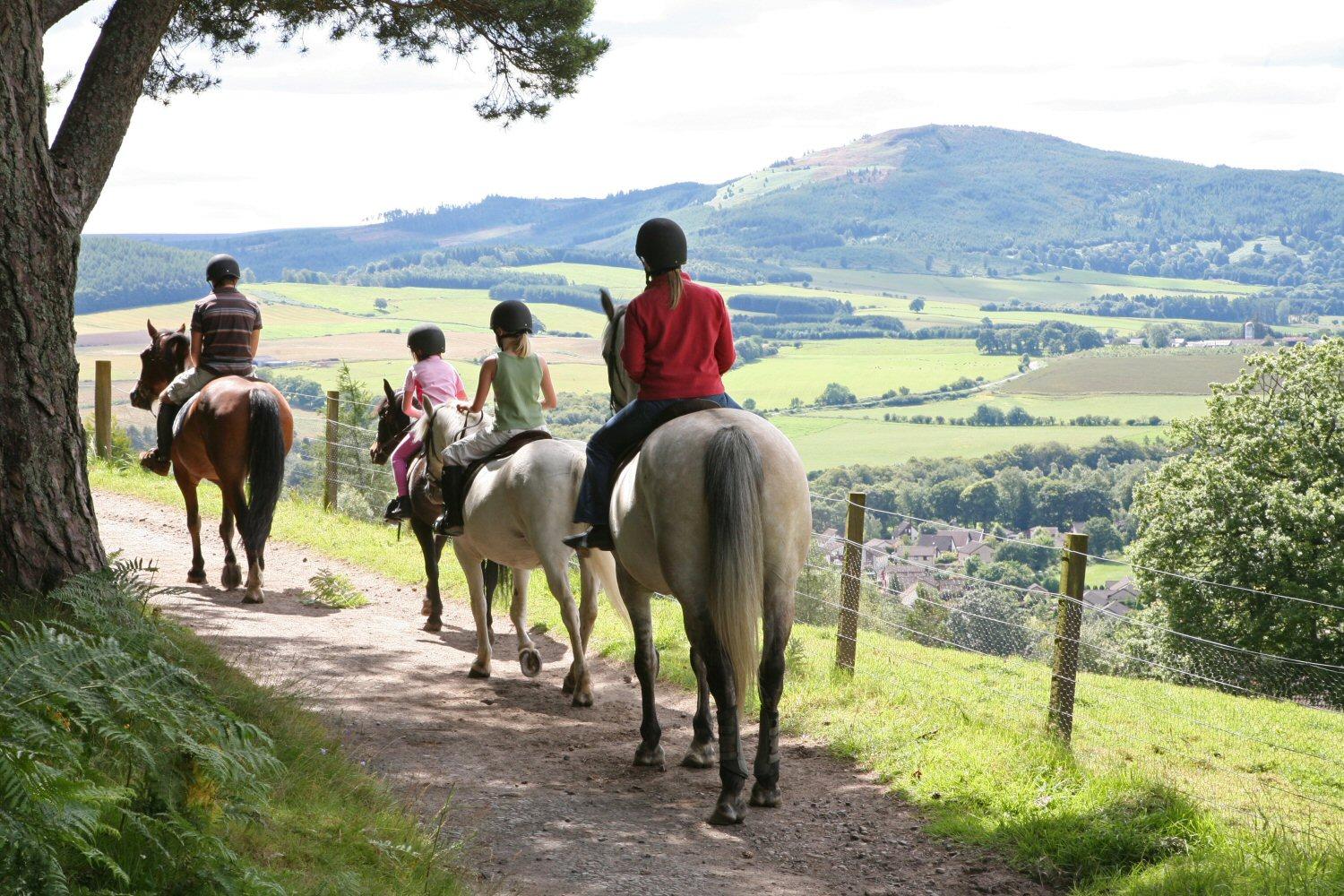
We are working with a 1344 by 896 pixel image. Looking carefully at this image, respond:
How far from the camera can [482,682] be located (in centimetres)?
805

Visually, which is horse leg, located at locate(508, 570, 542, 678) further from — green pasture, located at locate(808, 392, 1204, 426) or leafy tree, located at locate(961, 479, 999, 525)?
green pasture, located at locate(808, 392, 1204, 426)

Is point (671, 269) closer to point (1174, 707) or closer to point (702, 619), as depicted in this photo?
point (702, 619)

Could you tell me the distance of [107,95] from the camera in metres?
6.25

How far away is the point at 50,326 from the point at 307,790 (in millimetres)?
2519

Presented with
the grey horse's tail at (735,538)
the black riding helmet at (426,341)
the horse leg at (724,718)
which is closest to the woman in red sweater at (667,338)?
the grey horse's tail at (735,538)

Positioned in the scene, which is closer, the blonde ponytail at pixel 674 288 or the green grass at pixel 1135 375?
the blonde ponytail at pixel 674 288

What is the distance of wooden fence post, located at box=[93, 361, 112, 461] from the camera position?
1750 centimetres

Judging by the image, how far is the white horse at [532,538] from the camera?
7410 mm

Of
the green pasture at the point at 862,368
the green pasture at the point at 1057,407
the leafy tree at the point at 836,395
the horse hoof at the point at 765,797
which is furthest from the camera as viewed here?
the green pasture at the point at 862,368

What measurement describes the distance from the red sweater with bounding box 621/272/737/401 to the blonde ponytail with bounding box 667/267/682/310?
0.02 metres

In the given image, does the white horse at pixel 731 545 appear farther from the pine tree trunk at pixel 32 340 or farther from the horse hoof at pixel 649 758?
the pine tree trunk at pixel 32 340

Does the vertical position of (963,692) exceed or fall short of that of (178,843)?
it falls short

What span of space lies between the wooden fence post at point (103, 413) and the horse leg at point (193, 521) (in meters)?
7.94

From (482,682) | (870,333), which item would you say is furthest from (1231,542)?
(870,333)
